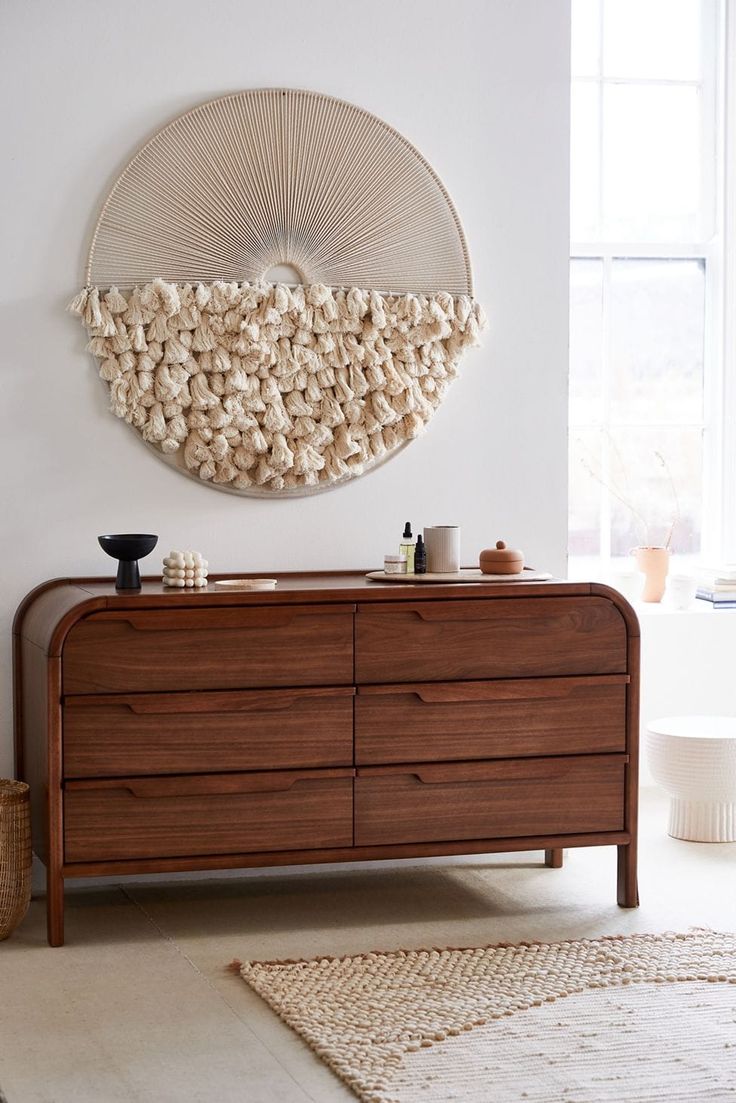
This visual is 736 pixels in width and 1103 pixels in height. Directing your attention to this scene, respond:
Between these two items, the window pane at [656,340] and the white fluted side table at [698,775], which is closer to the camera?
the white fluted side table at [698,775]

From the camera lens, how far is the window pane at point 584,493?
4.52m

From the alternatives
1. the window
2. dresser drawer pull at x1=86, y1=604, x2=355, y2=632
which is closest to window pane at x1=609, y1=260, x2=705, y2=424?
the window

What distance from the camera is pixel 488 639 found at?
314 cm

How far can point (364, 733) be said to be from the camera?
3.09 metres

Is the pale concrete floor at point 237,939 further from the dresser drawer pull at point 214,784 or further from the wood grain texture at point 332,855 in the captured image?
the dresser drawer pull at point 214,784

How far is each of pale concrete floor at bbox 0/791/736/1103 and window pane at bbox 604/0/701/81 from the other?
7.73 ft

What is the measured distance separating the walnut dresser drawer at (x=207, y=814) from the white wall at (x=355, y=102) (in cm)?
58

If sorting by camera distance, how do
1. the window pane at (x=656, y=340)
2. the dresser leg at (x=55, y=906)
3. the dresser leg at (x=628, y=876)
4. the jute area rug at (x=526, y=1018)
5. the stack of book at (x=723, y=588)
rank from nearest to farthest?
the jute area rug at (x=526, y=1018) < the dresser leg at (x=55, y=906) < the dresser leg at (x=628, y=876) < the stack of book at (x=723, y=588) < the window pane at (x=656, y=340)

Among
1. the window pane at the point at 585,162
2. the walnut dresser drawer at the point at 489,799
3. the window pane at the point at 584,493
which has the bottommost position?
the walnut dresser drawer at the point at 489,799

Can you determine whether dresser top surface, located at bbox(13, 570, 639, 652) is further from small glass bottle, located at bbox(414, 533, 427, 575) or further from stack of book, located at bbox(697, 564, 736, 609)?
stack of book, located at bbox(697, 564, 736, 609)

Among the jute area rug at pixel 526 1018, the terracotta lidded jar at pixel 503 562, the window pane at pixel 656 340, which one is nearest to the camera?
the jute area rug at pixel 526 1018

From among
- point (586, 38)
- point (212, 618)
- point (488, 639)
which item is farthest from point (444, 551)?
point (586, 38)

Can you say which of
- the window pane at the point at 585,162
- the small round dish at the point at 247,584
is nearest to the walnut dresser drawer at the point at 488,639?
the small round dish at the point at 247,584

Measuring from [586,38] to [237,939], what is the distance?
9.92ft
